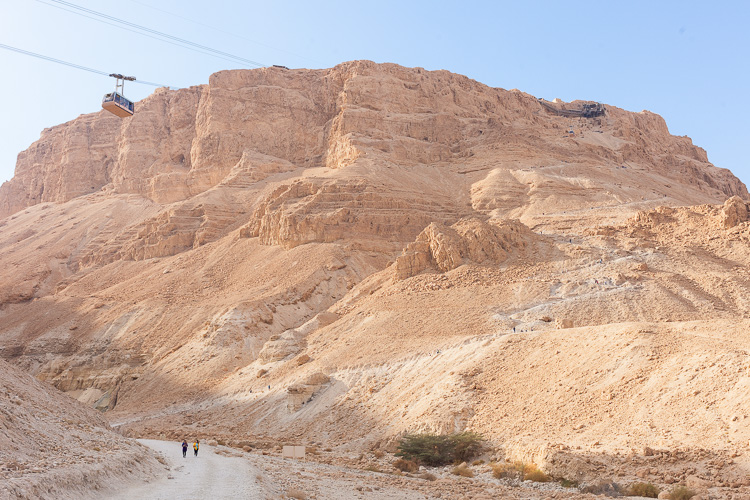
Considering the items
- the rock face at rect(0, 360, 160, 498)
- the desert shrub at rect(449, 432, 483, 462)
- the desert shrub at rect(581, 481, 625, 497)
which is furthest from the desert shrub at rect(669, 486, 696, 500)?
the rock face at rect(0, 360, 160, 498)

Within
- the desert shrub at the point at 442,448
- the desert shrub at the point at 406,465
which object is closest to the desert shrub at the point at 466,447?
the desert shrub at the point at 442,448

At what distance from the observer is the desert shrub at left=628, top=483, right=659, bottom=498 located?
1519 cm

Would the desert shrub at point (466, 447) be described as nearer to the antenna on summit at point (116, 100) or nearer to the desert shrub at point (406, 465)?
the desert shrub at point (406, 465)

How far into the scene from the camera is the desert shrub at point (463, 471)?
1936cm

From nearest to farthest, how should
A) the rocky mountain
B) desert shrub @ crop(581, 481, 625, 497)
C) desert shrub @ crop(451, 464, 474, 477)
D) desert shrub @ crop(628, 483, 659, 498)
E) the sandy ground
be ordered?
1. the sandy ground
2. desert shrub @ crop(628, 483, 659, 498)
3. desert shrub @ crop(581, 481, 625, 497)
4. desert shrub @ crop(451, 464, 474, 477)
5. the rocky mountain

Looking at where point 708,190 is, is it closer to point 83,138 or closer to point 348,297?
point 348,297

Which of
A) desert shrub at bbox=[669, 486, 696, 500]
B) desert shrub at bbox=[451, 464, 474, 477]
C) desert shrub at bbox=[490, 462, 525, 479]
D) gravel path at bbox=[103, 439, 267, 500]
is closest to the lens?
gravel path at bbox=[103, 439, 267, 500]

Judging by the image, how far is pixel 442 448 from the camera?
70.6 feet

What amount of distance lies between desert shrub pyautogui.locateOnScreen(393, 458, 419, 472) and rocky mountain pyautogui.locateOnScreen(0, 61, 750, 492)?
2.49 meters

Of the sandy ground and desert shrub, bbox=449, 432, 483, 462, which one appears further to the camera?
desert shrub, bbox=449, 432, 483, 462

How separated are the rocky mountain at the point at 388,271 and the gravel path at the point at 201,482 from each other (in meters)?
7.30

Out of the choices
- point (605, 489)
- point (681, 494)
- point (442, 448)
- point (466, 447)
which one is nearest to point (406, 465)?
point (442, 448)

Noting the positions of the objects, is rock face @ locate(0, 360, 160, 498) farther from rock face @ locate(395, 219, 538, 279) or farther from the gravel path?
rock face @ locate(395, 219, 538, 279)

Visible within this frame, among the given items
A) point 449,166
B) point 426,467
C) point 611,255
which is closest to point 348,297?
point 611,255
